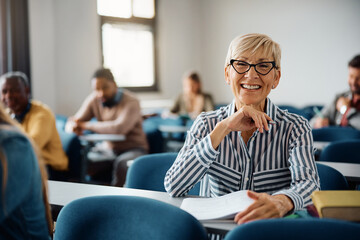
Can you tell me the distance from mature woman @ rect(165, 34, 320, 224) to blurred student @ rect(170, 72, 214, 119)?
396cm

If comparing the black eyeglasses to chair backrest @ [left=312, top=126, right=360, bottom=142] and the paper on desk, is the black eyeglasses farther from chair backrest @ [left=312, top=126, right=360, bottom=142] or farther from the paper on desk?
chair backrest @ [left=312, top=126, right=360, bottom=142]

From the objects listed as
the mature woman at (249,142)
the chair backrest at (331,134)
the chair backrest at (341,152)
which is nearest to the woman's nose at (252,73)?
the mature woman at (249,142)

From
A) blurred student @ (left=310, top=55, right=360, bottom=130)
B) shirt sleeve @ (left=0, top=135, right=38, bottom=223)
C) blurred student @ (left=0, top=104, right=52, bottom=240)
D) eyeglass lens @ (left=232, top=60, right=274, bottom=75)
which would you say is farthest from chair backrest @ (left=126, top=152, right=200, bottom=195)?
blurred student @ (left=310, top=55, right=360, bottom=130)

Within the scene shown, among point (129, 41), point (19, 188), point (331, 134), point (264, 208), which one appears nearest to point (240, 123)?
point (264, 208)

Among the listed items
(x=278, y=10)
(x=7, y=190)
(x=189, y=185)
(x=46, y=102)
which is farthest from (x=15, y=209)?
(x=278, y=10)

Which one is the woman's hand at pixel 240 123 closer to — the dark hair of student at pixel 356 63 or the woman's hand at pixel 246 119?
the woman's hand at pixel 246 119

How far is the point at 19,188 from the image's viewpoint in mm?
923

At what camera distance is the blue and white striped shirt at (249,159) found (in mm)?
1622

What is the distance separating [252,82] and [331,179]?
562 millimetres

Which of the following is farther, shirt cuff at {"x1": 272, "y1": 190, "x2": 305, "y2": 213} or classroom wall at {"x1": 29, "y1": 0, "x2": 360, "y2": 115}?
classroom wall at {"x1": 29, "y1": 0, "x2": 360, "y2": 115}

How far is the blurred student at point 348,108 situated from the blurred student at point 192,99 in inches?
78.4

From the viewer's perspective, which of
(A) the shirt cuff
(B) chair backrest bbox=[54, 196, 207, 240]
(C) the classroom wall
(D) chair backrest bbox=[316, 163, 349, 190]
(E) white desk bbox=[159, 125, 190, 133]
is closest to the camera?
(B) chair backrest bbox=[54, 196, 207, 240]

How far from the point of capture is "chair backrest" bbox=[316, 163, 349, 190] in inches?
71.7

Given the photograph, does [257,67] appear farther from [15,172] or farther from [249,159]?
→ [15,172]
